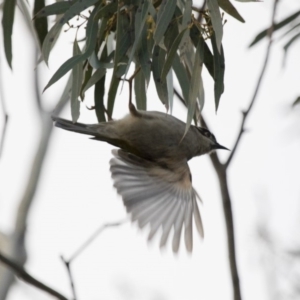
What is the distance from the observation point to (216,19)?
7.12ft

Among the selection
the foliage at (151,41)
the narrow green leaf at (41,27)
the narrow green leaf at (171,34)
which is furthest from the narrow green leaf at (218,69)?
the narrow green leaf at (41,27)

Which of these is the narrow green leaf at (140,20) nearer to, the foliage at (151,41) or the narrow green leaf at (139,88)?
the foliage at (151,41)

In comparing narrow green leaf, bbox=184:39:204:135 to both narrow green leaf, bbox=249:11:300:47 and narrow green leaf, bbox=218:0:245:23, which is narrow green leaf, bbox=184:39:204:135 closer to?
narrow green leaf, bbox=218:0:245:23

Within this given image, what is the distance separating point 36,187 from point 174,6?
6.55 feet

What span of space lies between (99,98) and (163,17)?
0.58m

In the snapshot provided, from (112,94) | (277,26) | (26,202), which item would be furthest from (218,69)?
(26,202)

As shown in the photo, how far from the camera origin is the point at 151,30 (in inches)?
91.5

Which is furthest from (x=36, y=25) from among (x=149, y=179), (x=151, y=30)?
(x=149, y=179)

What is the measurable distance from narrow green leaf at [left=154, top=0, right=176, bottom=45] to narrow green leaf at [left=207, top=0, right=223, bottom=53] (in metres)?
0.10

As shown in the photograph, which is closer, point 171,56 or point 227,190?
point 171,56

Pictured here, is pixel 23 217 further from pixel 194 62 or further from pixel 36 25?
pixel 194 62

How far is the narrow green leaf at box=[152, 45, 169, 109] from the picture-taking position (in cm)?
229

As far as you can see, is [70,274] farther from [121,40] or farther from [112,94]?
[112,94]

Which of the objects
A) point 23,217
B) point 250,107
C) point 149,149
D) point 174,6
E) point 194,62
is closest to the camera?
point 174,6
